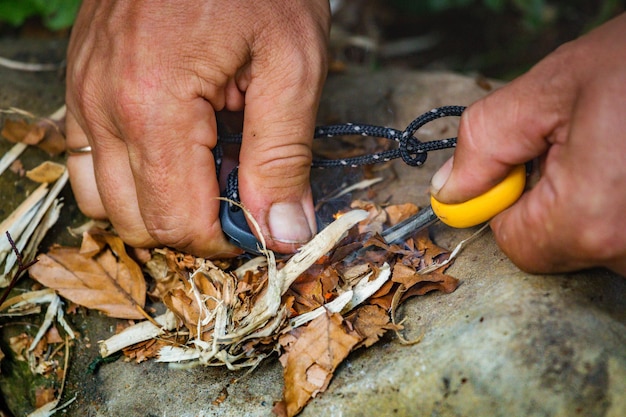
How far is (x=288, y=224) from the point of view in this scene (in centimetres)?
199

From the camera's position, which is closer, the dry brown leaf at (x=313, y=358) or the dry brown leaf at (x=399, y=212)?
the dry brown leaf at (x=313, y=358)

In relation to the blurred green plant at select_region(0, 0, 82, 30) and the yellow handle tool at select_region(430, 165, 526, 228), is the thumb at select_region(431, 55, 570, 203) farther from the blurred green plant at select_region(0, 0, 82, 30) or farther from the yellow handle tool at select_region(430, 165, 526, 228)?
the blurred green plant at select_region(0, 0, 82, 30)

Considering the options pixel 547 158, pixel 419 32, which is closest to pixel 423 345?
pixel 547 158

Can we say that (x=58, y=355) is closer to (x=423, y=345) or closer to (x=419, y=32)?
(x=423, y=345)

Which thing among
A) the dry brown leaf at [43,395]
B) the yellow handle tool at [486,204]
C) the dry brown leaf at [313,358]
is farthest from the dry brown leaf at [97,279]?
the yellow handle tool at [486,204]

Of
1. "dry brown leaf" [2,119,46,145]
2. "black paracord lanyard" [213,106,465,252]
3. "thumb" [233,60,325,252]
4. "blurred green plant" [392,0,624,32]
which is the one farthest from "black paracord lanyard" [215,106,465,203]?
"blurred green plant" [392,0,624,32]

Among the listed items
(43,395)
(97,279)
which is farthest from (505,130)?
(43,395)

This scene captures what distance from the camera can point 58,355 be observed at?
2.17m

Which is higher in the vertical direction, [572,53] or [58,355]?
[572,53]

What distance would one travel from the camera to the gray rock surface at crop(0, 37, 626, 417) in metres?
1.43

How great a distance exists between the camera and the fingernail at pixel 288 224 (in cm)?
198

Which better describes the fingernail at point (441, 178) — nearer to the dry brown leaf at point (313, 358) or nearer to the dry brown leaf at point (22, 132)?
the dry brown leaf at point (313, 358)

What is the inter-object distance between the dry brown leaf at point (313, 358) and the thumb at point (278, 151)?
34cm

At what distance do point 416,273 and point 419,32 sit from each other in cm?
343
